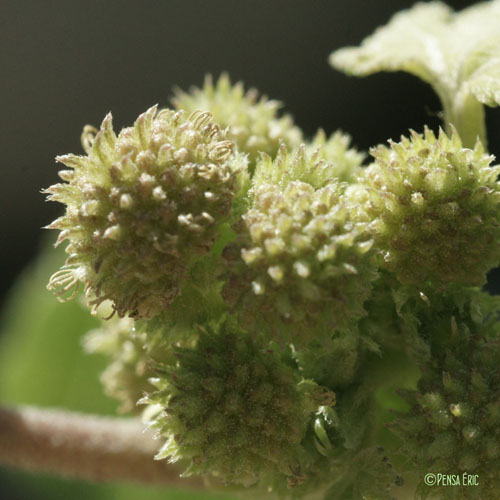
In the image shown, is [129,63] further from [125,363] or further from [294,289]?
[294,289]

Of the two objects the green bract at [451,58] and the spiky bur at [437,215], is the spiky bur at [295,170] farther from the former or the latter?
the green bract at [451,58]

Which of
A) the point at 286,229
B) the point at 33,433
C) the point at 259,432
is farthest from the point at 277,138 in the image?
the point at 33,433

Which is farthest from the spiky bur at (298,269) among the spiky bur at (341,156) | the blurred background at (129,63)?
the blurred background at (129,63)

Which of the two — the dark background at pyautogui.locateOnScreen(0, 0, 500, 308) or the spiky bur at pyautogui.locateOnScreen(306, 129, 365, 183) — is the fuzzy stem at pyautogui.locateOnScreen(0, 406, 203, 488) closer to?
the spiky bur at pyautogui.locateOnScreen(306, 129, 365, 183)

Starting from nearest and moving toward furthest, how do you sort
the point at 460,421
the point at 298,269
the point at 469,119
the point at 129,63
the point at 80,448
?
1. the point at 298,269
2. the point at 460,421
3. the point at 469,119
4. the point at 80,448
5. the point at 129,63

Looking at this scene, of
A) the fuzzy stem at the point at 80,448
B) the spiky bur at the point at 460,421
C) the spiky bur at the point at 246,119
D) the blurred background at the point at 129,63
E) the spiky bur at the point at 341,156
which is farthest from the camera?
the blurred background at the point at 129,63

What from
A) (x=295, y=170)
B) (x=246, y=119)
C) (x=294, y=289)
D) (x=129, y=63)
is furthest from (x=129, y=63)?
(x=294, y=289)

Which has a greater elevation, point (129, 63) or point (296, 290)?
point (129, 63)
